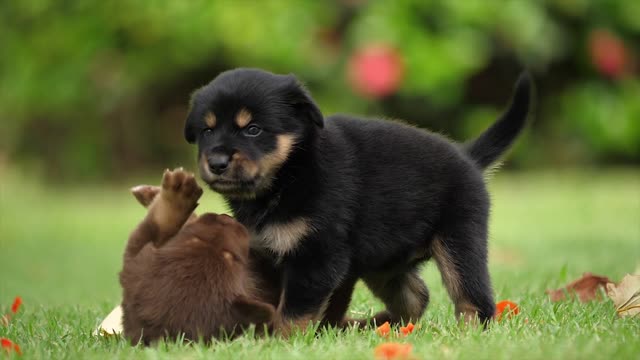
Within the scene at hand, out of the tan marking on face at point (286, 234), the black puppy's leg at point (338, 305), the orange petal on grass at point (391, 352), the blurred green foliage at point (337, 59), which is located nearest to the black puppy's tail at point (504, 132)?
the black puppy's leg at point (338, 305)

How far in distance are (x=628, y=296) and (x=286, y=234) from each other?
147cm

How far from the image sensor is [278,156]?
12.0 feet

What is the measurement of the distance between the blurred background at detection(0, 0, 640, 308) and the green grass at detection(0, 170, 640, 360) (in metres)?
0.16

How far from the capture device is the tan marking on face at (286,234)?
11.6 feet

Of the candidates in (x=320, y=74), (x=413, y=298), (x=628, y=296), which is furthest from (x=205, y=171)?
(x=320, y=74)

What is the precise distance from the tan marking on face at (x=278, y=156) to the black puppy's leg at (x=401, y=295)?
2.47ft

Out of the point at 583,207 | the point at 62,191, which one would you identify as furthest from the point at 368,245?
the point at 62,191

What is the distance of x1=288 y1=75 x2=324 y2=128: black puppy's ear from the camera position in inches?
145

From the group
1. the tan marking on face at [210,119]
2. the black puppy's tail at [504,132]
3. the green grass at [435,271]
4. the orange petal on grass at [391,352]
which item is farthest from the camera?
the black puppy's tail at [504,132]

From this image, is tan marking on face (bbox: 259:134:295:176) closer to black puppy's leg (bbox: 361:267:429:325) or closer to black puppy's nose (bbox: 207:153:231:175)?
black puppy's nose (bbox: 207:153:231:175)

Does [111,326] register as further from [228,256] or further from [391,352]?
[391,352]

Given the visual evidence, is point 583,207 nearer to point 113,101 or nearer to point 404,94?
point 404,94

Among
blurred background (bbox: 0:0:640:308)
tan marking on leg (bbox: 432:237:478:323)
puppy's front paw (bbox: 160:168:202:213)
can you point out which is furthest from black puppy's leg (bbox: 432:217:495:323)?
Result: blurred background (bbox: 0:0:640:308)

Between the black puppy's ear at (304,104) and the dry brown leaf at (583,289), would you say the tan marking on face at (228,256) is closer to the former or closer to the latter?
the black puppy's ear at (304,104)
